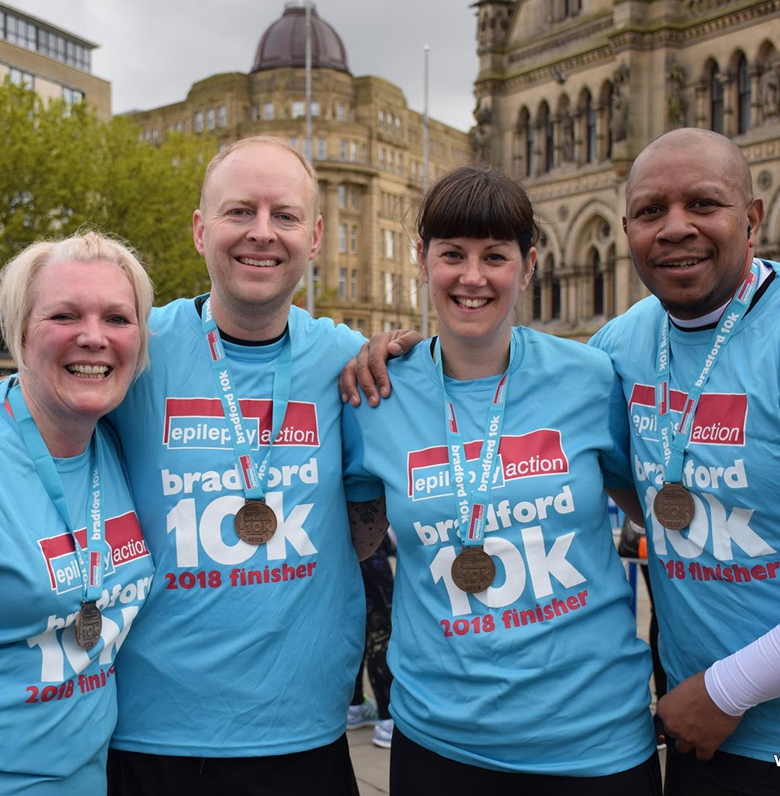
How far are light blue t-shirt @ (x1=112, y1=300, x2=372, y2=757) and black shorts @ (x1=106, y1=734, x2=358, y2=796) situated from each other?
0.04 metres

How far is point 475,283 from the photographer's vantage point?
10.4ft

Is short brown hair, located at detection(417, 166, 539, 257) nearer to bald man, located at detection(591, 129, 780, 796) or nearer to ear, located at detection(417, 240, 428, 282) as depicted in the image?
ear, located at detection(417, 240, 428, 282)

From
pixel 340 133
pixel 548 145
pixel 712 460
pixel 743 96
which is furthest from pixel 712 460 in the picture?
pixel 340 133

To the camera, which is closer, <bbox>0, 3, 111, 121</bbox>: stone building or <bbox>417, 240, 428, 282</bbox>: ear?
<bbox>417, 240, 428, 282</bbox>: ear

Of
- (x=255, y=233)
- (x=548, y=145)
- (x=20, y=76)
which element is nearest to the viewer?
(x=255, y=233)

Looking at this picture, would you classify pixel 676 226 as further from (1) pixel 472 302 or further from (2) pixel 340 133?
(2) pixel 340 133

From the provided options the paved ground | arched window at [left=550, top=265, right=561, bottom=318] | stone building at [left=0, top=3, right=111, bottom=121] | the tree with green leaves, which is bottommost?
the paved ground

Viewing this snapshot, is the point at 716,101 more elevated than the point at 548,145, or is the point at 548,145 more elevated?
the point at 716,101

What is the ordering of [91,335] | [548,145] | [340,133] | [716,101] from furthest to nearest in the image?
1. [340,133]
2. [548,145]
3. [716,101]
4. [91,335]

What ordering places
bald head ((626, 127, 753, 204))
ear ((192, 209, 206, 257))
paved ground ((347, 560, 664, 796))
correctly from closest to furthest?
bald head ((626, 127, 753, 204)), ear ((192, 209, 206, 257)), paved ground ((347, 560, 664, 796))

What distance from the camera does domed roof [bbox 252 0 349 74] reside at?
79438 millimetres

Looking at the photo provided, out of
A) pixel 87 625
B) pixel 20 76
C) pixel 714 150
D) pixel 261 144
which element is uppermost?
pixel 20 76

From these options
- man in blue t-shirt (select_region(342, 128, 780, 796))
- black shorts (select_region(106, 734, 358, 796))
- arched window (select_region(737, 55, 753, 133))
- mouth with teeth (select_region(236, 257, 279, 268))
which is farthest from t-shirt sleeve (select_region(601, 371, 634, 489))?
arched window (select_region(737, 55, 753, 133))

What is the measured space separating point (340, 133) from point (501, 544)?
254ft
